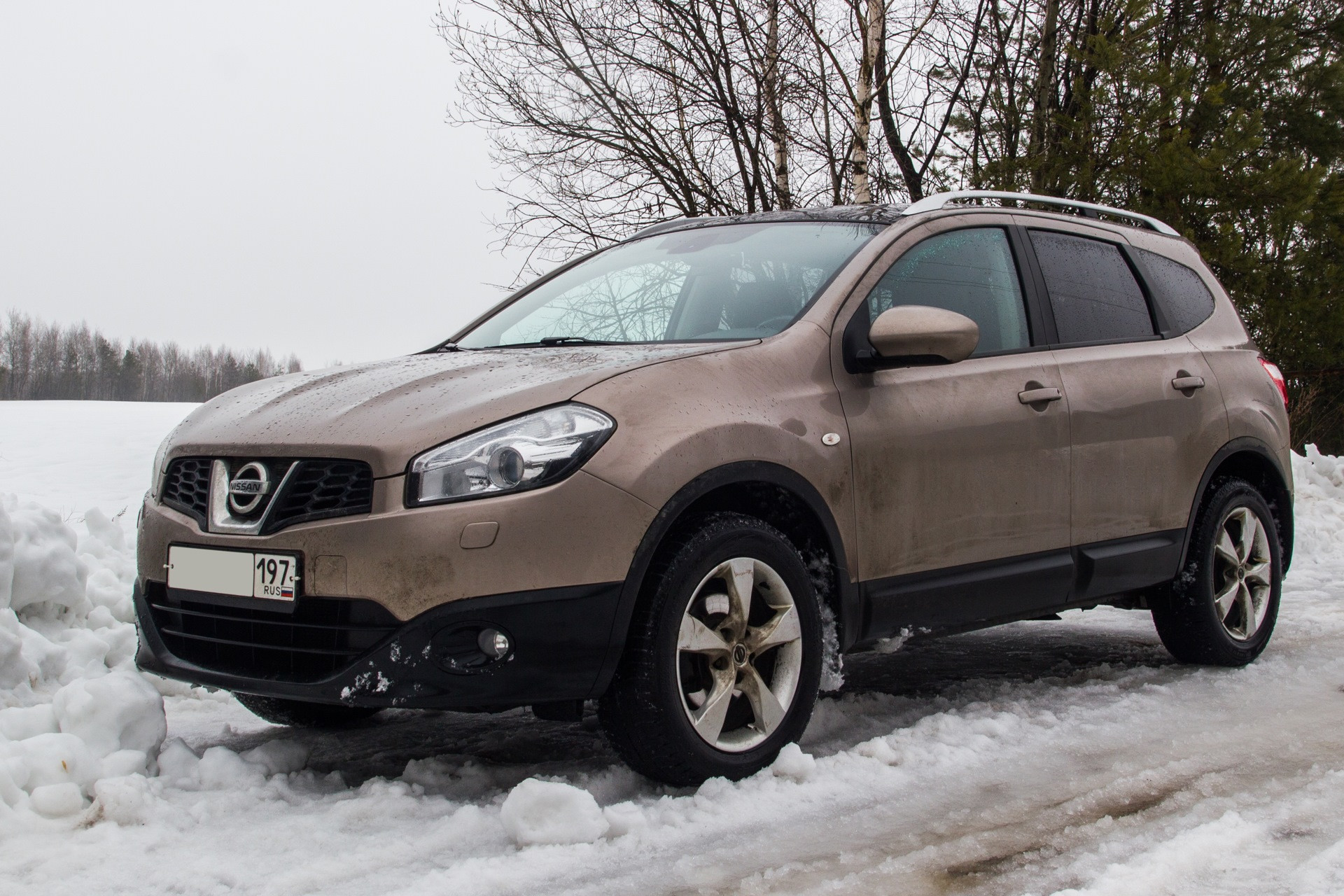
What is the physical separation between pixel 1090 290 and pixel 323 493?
10.3 ft

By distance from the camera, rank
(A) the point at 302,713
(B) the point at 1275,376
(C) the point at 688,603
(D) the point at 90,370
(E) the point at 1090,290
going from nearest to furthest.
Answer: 1. (C) the point at 688,603
2. (A) the point at 302,713
3. (E) the point at 1090,290
4. (B) the point at 1275,376
5. (D) the point at 90,370

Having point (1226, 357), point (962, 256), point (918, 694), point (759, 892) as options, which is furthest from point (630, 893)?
point (1226, 357)

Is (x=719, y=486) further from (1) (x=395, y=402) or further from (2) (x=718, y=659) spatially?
(1) (x=395, y=402)

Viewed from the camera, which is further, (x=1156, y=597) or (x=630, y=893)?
(x=1156, y=597)

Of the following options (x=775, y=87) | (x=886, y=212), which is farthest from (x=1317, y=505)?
(x=886, y=212)

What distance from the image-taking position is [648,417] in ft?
10.4

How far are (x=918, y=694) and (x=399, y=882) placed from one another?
248cm

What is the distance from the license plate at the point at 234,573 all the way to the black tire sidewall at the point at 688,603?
3.00 ft

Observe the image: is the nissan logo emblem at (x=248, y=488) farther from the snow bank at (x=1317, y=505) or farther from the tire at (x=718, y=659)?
the snow bank at (x=1317, y=505)

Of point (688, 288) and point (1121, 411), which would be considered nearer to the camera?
point (688, 288)

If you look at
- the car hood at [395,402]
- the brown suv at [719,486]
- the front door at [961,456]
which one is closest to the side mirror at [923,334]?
the brown suv at [719,486]

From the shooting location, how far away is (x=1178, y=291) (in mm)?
5371

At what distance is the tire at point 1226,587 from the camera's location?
5008 millimetres

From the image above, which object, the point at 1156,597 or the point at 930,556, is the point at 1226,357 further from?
the point at 930,556
